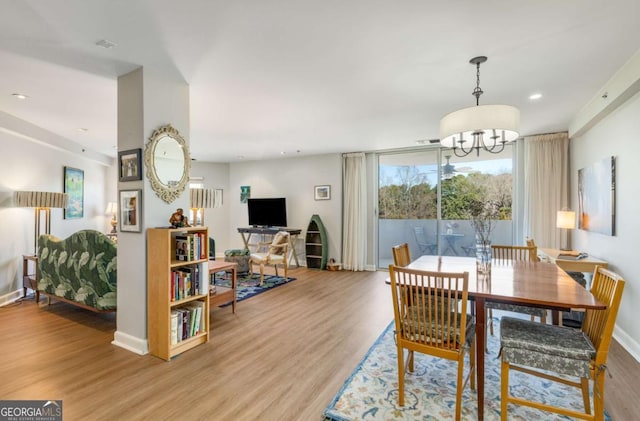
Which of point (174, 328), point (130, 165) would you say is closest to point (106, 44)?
point (130, 165)

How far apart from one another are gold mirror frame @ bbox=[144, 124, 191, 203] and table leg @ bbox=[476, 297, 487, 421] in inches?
108

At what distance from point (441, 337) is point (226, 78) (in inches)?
111

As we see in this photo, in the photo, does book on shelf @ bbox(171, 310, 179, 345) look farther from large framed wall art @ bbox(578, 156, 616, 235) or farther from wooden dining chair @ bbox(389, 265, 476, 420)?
large framed wall art @ bbox(578, 156, 616, 235)

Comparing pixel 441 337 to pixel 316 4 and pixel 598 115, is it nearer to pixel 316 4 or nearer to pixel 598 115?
pixel 316 4

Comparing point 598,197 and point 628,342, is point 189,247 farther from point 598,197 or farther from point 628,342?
point 598,197

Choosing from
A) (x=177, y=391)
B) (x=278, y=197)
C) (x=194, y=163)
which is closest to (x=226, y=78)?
(x=177, y=391)

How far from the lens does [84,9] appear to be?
189 cm

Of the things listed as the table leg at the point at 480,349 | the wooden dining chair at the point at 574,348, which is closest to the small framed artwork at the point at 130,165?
the table leg at the point at 480,349

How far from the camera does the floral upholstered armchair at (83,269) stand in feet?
10.9

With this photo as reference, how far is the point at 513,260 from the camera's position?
307 cm

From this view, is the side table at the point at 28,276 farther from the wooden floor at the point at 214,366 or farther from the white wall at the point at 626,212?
the white wall at the point at 626,212

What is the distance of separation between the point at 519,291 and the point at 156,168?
3064 millimetres

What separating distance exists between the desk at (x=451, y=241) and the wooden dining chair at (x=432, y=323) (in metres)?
4.04

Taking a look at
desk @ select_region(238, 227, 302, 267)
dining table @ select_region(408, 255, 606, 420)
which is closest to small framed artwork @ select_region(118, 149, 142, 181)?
dining table @ select_region(408, 255, 606, 420)
